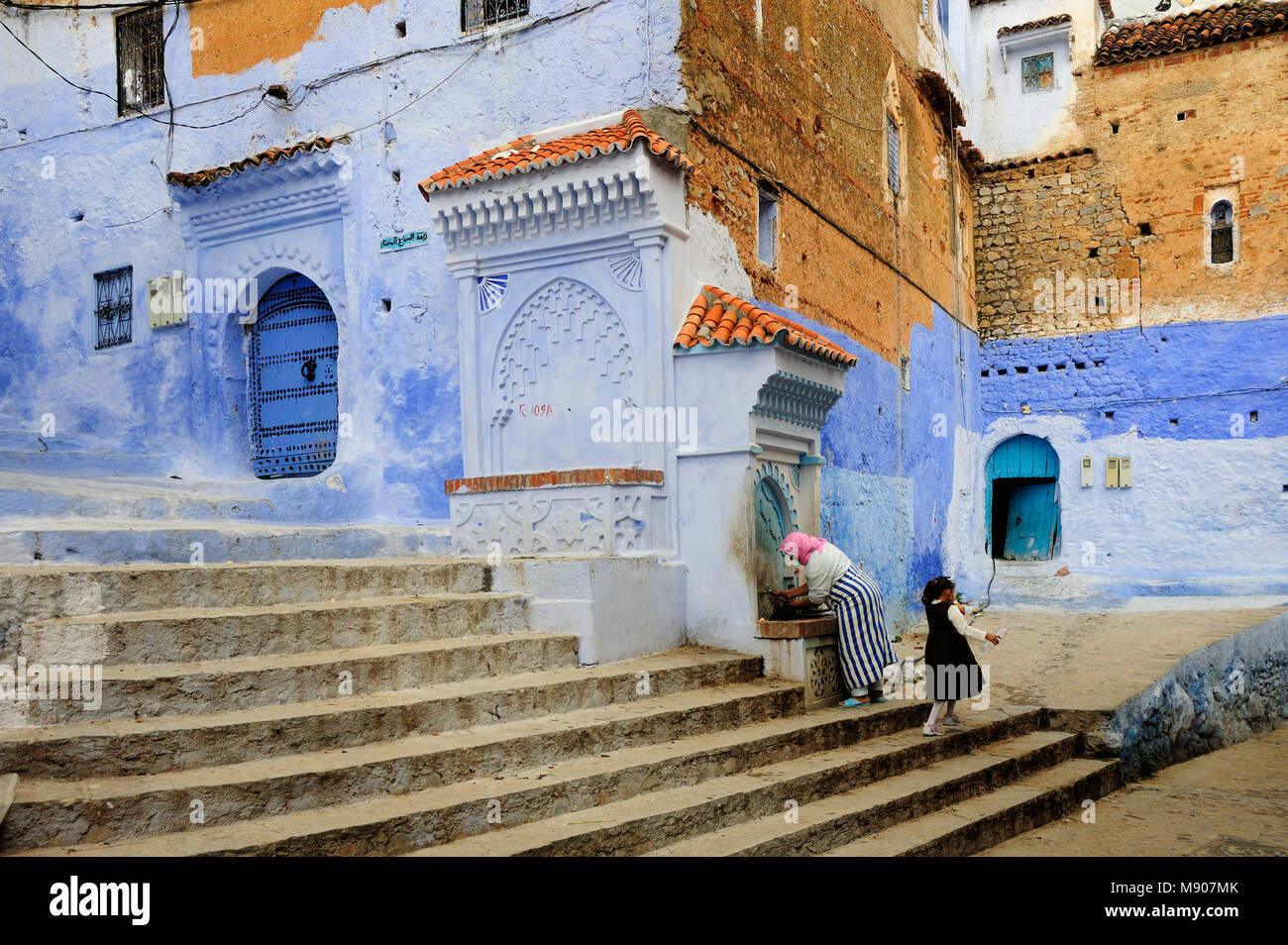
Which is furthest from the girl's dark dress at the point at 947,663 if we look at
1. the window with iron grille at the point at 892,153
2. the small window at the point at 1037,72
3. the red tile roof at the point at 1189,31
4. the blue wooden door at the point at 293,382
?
the small window at the point at 1037,72

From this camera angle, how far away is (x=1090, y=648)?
39.6ft

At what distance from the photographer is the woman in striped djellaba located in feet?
25.5

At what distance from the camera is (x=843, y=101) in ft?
39.3

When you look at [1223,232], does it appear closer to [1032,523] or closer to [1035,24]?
[1035,24]

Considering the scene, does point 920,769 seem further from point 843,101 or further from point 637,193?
point 843,101

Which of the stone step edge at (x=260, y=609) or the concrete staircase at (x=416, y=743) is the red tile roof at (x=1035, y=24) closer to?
the concrete staircase at (x=416, y=743)

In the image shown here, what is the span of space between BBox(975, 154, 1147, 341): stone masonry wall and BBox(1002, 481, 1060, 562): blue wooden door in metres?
2.44

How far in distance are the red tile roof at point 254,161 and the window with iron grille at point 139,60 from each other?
4.44ft

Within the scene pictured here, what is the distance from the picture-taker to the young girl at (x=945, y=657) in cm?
758

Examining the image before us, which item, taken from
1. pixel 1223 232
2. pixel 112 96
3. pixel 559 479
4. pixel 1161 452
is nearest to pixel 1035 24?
pixel 1223 232

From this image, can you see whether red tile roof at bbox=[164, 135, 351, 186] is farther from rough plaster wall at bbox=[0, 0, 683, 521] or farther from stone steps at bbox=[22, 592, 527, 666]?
stone steps at bbox=[22, 592, 527, 666]

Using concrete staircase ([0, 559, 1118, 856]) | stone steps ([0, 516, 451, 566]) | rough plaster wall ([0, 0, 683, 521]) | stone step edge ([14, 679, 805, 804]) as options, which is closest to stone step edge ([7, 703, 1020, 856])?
concrete staircase ([0, 559, 1118, 856])
